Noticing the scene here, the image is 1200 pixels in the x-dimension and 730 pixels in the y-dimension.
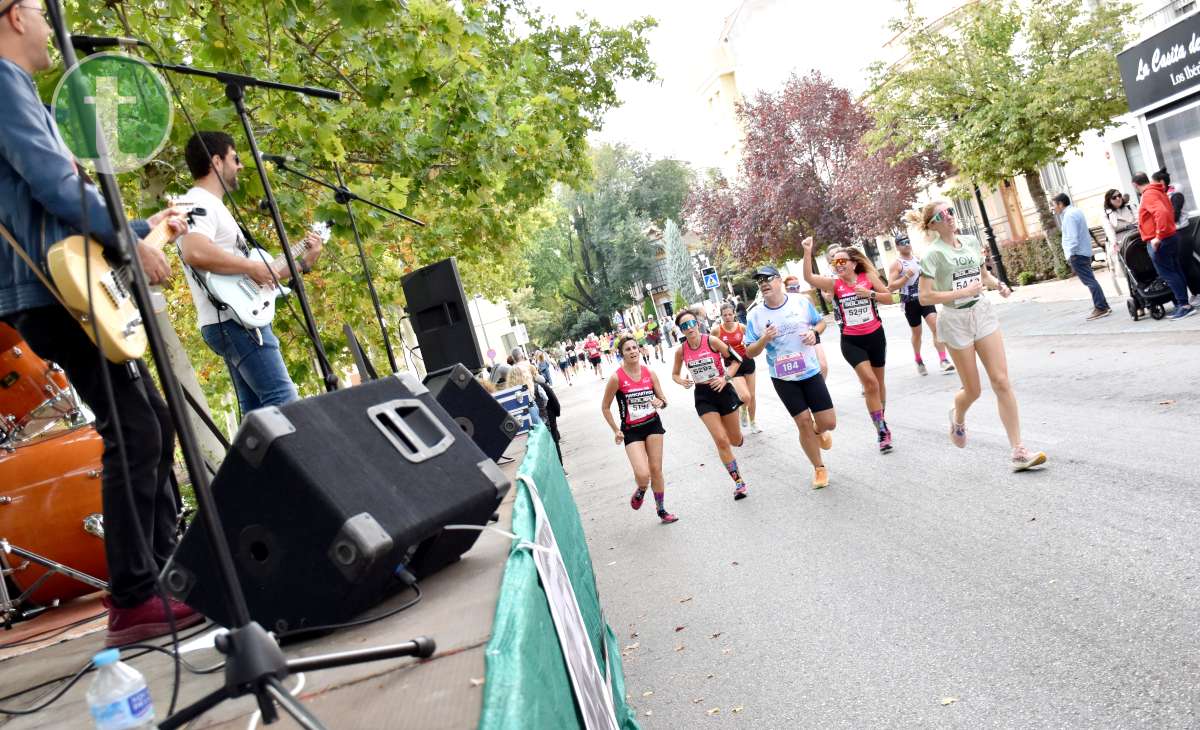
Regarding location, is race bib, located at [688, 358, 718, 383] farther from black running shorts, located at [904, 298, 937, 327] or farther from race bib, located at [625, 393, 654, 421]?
black running shorts, located at [904, 298, 937, 327]

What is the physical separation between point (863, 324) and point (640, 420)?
243 centimetres

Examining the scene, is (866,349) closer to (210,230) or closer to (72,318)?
(210,230)

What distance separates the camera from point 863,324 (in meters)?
11.0

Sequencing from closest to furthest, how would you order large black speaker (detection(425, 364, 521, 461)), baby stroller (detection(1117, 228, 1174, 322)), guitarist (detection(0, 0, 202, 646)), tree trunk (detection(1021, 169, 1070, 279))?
guitarist (detection(0, 0, 202, 646)) < large black speaker (detection(425, 364, 521, 461)) < baby stroller (detection(1117, 228, 1174, 322)) < tree trunk (detection(1021, 169, 1070, 279))

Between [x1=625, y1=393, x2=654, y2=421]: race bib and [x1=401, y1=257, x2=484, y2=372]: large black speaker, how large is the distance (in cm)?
158

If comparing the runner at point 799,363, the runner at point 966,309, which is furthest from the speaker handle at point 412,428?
the runner at point 799,363

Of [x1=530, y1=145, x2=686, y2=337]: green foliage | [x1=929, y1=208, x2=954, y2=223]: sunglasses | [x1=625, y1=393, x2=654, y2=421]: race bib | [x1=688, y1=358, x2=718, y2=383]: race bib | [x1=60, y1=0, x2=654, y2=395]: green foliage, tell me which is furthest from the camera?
[x1=530, y1=145, x2=686, y2=337]: green foliage

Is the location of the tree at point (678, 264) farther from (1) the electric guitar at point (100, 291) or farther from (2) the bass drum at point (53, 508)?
(1) the electric guitar at point (100, 291)

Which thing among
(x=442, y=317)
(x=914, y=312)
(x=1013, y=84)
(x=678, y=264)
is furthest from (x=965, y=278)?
(x=678, y=264)

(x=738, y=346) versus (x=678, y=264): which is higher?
(x=678, y=264)

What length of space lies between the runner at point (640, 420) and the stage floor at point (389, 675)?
642 centimetres

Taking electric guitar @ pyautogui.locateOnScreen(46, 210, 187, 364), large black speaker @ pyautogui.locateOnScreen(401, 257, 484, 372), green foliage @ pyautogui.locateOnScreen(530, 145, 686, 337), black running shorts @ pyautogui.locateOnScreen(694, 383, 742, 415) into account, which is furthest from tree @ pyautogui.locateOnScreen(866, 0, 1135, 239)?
green foliage @ pyautogui.locateOnScreen(530, 145, 686, 337)

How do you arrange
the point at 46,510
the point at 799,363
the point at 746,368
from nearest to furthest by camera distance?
the point at 46,510, the point at 799,363, the point at 746,368

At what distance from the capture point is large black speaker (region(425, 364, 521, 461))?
621cm
